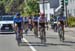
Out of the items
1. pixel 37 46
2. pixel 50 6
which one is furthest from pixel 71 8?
pixel 37 46

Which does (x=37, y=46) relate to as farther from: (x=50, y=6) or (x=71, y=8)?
(x=50, y=6)

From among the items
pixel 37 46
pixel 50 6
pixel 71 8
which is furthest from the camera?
pixel 50 6

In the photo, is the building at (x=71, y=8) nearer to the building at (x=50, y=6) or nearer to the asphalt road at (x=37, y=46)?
the building at (x=50, y=6)

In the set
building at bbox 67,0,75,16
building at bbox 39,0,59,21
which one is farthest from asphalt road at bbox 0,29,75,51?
building at bbox 39,0,59,21

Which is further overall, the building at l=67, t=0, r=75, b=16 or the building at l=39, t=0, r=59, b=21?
the building at l=39, t=0, r=59, b=21

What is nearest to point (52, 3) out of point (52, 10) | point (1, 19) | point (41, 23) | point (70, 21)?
A: point (52, 10)

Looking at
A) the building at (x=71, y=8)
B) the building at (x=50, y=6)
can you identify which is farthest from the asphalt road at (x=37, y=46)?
the building at (x=50, y=6)

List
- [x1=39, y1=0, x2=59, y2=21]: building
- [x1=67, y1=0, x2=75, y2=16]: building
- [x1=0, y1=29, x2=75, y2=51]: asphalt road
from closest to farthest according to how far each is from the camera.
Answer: [x1=0, y1=29, x2=75, y2=51]: asphalt road < [x1=67, y1=0, x2=75, y2=16]: building < [x1=39, y1=0, x2=59, y2=21]: building

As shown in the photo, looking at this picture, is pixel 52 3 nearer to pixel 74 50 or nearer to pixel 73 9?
pixel 73 9

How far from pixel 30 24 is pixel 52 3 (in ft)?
160

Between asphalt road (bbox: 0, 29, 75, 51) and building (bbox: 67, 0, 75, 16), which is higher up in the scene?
asphalt road (bbox: 0, 29, 75, 51)

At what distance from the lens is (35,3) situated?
82.6m

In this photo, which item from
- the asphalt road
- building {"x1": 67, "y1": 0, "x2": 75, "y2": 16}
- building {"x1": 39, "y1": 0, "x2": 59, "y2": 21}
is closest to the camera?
the asphalt road

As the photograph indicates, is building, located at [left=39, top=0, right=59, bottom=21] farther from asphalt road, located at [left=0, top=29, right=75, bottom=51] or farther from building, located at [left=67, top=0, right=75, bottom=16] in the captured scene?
asphalt road, located at [left=0, top=29, right=75, bottom=51]
